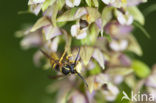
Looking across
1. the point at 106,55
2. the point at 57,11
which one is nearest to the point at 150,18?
the point at 106,55

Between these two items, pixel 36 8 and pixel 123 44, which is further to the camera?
pixel 123 44

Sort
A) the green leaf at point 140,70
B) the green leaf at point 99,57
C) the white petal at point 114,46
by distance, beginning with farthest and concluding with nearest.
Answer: the green leaf at point 140,70 → the white petal at point 114,46 → the green leaf at point 99,57

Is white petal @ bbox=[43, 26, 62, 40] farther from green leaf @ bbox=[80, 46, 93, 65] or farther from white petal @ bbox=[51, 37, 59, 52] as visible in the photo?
green leaf @ bbox=[80, 46, 93, 65]

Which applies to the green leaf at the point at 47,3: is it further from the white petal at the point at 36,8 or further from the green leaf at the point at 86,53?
the green leaf at the point at 86,53

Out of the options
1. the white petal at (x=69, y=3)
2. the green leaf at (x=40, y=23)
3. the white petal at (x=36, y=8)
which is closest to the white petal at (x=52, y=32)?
the green leaf at (x=40, y=23)

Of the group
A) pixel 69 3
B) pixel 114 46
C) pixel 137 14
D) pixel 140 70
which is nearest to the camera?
pixel 69 3

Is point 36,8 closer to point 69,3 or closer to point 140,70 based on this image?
point 69,3

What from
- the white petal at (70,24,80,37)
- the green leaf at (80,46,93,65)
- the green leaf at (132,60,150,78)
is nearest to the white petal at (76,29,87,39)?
the white petal at (70,24,80,37)

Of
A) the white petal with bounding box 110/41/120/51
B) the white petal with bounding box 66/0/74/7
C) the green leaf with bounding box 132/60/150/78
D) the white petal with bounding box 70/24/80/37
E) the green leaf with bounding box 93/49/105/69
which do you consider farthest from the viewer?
the green leaf with bounding box 132/60/150/78

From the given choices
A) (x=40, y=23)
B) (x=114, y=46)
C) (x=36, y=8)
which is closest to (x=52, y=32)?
(x=40, y=23)

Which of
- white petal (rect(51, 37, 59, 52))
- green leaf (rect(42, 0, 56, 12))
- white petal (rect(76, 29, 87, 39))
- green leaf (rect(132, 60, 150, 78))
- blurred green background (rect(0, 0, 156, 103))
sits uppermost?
green leaf (rect(42, 0, 56, 12))
